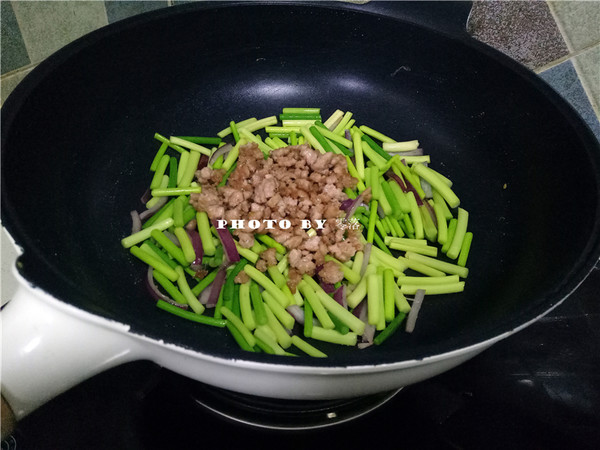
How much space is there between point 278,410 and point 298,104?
0.68m

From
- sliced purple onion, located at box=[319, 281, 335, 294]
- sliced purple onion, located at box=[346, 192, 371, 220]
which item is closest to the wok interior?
sliced purple onion, located at box=[319, 281, 335, 294]

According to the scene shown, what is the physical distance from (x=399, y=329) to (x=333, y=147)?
402 millimetres

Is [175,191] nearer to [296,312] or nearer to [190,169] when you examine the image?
[190,169]

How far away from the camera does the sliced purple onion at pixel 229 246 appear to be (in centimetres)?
83

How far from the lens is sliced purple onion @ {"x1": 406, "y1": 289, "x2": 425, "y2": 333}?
2.61 feet

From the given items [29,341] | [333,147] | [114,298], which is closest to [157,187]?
[114,298]

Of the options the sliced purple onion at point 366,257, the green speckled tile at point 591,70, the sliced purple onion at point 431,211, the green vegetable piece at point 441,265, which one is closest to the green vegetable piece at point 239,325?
the sliced purple onion at point 366,257

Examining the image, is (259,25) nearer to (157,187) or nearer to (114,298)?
(157,187)

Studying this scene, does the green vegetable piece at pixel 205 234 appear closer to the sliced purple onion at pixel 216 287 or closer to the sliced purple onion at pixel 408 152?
the sliced purple onion at pixel 216 287

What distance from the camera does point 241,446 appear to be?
26.7 inches

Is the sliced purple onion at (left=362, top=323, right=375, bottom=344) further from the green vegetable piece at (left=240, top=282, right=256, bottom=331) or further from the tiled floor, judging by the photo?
the tiled floor

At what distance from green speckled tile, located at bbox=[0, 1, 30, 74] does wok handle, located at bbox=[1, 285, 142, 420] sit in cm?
61

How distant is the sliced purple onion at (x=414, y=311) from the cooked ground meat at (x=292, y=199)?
0.13 metres

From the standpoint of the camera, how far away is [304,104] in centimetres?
110
